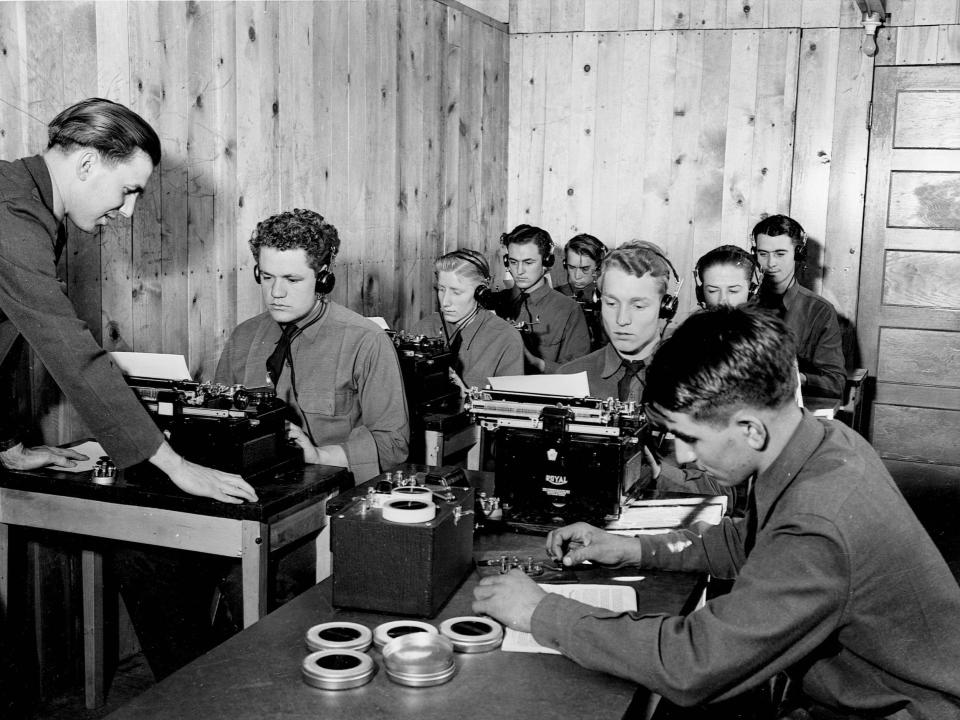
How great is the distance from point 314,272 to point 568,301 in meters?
2.56

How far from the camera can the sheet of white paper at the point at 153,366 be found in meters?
2.73

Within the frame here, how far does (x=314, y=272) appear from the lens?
3244 mm

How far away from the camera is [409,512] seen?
5.93 ft

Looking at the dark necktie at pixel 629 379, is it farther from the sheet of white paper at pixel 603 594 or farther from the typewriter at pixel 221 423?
the sheet of white paper at pixel 603 594

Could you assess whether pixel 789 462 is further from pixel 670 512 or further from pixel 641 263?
pixel 641 263

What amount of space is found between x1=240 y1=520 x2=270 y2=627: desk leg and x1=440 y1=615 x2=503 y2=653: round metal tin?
0.77 meters

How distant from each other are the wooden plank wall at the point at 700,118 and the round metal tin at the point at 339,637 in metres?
5.22

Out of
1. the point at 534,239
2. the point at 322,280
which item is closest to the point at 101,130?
the point at 322,280

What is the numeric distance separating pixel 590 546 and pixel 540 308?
11.7 feet

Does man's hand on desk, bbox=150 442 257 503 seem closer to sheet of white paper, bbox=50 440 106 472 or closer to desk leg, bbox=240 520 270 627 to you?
desk leg, bbox=240 520 270 627

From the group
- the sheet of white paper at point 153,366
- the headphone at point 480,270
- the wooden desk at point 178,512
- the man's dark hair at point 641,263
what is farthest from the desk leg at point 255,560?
the headphone at point 480,270

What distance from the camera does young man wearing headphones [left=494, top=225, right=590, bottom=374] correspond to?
5.50m

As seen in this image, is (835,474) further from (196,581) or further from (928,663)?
(196,581)

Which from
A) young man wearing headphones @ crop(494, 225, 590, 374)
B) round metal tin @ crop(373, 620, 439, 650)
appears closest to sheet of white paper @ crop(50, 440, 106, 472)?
round metal tin @ crop(373, 620, 439, 650)
